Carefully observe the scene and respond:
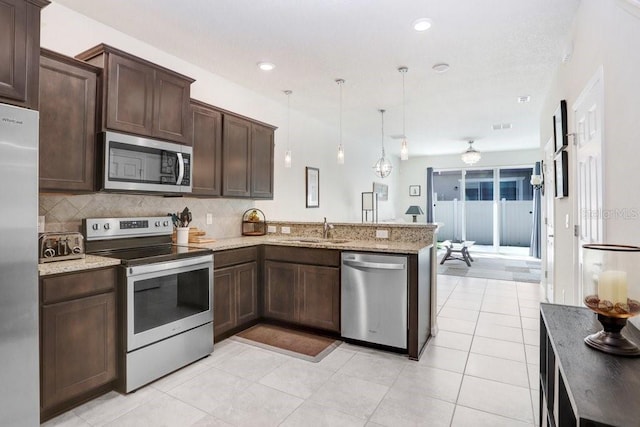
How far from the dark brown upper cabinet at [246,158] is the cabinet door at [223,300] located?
86 cm

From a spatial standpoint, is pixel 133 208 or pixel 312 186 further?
pixel 312 186

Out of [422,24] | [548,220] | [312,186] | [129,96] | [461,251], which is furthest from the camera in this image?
[461,251]

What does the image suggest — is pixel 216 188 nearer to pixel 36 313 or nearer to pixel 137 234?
pixel 137 234

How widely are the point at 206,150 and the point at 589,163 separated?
311 cm

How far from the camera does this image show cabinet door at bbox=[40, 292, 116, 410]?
193 centimetres

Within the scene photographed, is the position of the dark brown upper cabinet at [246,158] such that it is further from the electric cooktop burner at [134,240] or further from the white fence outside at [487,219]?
the white fence outside at [487,219]

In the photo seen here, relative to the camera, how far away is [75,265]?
206 centimetres

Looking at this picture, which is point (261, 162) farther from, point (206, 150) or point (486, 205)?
point (486, 205)

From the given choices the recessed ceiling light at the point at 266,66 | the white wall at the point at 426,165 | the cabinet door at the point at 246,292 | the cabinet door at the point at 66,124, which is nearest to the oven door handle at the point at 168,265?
the cabinet door at the point at 246,292

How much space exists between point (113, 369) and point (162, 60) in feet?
9.08

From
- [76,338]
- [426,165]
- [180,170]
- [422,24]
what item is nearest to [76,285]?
[76,338]

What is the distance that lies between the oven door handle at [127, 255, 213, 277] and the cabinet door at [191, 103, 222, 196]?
0.74m

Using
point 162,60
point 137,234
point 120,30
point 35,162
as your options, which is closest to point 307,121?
point 162,60

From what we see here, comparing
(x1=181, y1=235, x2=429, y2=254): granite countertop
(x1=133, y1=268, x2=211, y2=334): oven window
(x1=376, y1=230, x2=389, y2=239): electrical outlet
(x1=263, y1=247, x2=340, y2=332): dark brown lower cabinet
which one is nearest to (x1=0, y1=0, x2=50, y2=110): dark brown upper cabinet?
(x1=133, y1=268, x2=211, y2=334): oven window
